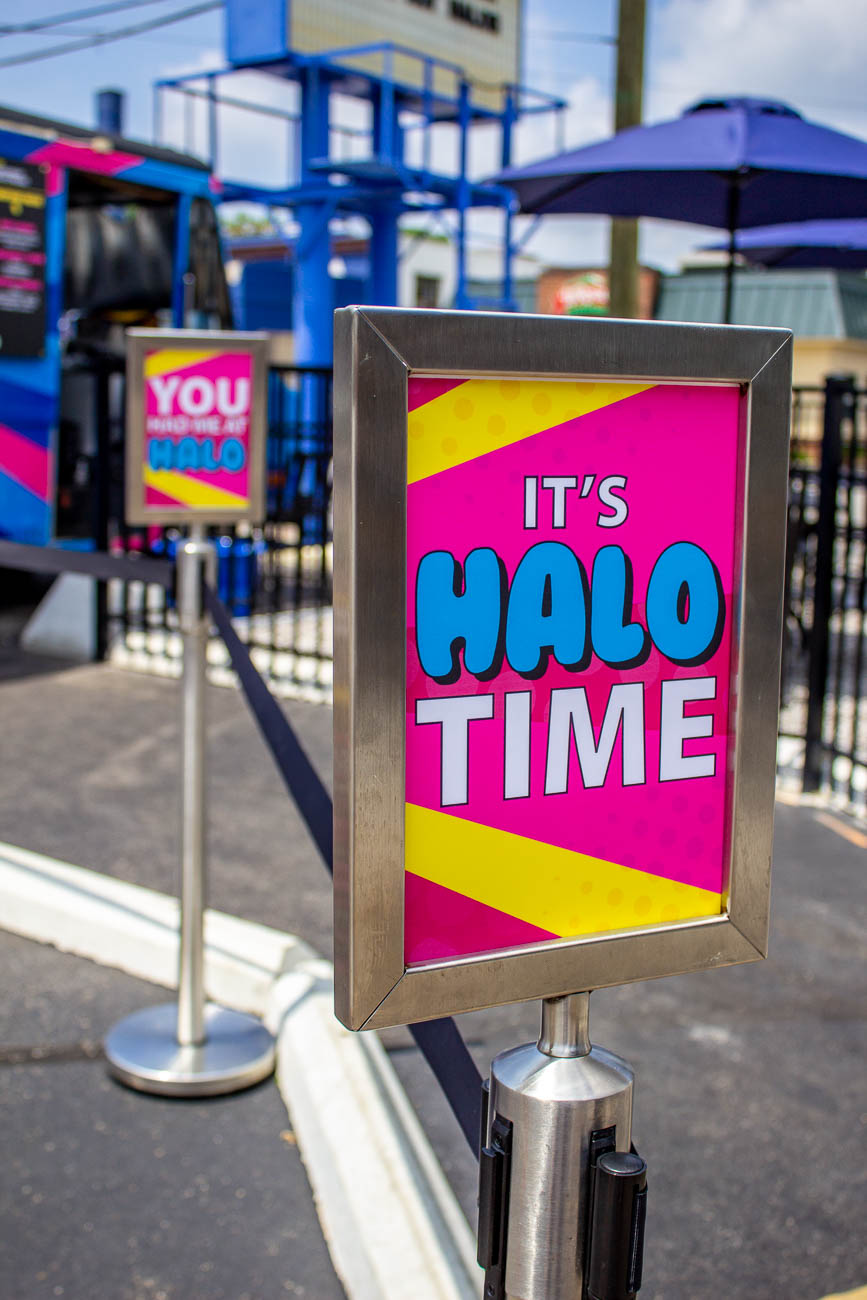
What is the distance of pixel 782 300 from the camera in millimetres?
44156

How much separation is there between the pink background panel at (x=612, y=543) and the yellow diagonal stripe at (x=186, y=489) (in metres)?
3.26

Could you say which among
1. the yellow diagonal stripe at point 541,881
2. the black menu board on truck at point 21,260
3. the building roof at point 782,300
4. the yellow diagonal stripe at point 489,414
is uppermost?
the building roof at point 782,300

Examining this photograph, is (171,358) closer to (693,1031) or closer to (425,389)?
(693,1031)

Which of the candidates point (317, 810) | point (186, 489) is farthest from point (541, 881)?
point (186, 489)

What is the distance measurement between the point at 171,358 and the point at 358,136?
51.9 ft

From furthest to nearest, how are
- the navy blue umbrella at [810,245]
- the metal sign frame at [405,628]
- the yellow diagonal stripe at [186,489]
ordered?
the navy blue umbrella at [810,245] → the yellow diagonal stripe at [186,489] → the metal sign frame at [405,628]

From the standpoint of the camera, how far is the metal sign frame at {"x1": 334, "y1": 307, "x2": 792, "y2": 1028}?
95cm

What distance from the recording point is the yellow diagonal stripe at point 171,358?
14.4 ft

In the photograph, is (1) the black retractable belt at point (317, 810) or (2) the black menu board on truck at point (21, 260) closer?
(1) the black retractable belt at point (317, 810)

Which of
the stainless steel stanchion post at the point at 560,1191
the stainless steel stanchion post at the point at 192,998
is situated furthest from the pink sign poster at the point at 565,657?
the stainless steel stanchion post at the point at 192,998

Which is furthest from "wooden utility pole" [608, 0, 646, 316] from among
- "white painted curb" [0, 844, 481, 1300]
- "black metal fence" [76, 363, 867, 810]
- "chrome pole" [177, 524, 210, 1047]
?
"chrome pole" [177, 524, 210, 1047]

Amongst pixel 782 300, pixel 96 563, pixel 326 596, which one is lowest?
pixel 326 596

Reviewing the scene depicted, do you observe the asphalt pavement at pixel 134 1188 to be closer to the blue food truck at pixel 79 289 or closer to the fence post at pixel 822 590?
the fence post at pixel 822 590

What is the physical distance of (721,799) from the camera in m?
1.14
